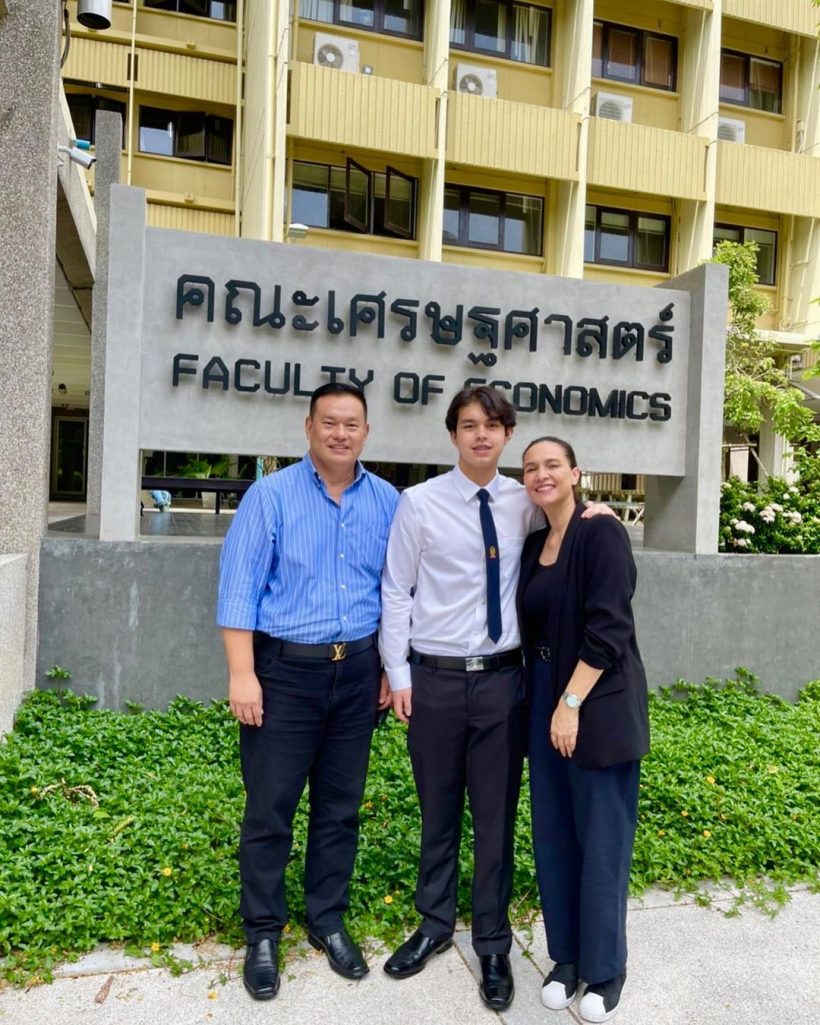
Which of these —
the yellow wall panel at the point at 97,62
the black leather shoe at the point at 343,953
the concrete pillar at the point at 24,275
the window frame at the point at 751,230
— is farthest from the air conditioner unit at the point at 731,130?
the black leather shoe at the point at 343,953

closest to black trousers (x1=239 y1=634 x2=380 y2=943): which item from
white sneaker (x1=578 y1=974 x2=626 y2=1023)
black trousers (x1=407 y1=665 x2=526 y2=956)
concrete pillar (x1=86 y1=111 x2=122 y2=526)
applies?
black trousers (x1=407 y1=665 x2=526 y2=956)

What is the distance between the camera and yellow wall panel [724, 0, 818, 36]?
Result: 17188 millimetres

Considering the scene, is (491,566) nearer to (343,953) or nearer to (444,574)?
(444,574)

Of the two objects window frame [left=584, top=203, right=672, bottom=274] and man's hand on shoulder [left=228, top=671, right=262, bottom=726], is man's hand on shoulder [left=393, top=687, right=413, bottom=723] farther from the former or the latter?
window frame [left=584, top=203, right=672, bottom=274]

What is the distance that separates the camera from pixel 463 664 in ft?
9.23

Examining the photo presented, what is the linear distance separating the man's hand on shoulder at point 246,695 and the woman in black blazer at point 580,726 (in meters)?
0.90

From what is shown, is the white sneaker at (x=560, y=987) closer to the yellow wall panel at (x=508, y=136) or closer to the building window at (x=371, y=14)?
the yellow wall panel at (x=508, y=136)

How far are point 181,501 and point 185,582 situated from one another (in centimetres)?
1313

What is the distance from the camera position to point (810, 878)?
367 centimetres

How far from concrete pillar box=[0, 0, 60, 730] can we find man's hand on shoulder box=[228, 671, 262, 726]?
7.91ft

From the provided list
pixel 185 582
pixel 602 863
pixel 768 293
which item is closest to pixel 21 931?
pixel 602 863

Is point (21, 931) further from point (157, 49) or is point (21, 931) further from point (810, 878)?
point (157, 49)

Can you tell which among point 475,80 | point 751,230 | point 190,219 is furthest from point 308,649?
point 751,230

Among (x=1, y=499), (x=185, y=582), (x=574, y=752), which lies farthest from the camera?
(x=185, y=582)
